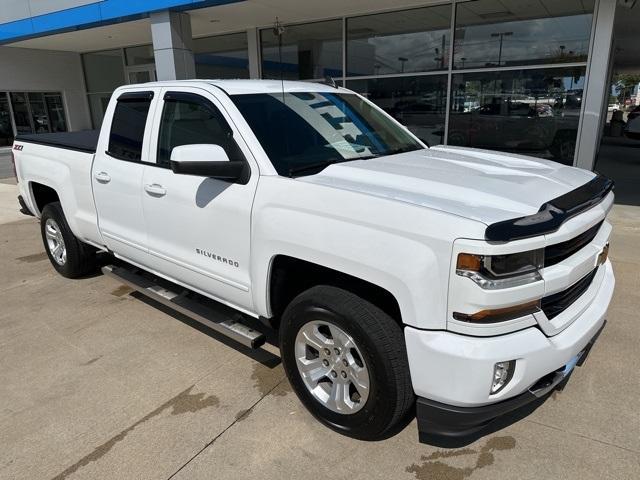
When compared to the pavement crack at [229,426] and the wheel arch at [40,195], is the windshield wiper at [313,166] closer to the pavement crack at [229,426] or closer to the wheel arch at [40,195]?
the pavement crack at [229,426]

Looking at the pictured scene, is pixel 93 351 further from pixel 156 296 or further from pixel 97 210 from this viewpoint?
pixel 97 210

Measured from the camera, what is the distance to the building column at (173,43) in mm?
10445

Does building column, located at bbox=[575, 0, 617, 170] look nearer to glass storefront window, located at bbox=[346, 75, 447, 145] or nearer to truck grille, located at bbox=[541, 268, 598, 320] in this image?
glass storefront window, located at bbox=[346, 75, 447, 145]

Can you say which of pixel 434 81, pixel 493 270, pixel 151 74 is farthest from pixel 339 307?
pixel 151 74

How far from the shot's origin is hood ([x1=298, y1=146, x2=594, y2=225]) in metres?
2.33

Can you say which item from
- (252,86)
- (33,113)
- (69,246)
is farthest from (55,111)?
(252,86)

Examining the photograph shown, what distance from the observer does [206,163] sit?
9.31 ft

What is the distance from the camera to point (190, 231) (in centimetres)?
338

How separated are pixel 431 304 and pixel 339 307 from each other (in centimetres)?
52

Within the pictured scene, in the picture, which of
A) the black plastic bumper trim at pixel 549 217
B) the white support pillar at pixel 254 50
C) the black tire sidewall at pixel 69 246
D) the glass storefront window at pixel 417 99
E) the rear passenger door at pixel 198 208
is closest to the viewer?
the black plastic bumper trim at pixel 549 217

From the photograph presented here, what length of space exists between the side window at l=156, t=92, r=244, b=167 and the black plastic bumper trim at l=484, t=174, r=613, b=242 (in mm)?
1747

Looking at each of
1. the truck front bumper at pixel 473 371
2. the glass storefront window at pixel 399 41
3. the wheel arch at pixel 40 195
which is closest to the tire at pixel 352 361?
the truck front bumper at pixel 473 371

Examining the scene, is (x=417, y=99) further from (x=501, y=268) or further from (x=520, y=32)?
(x=501, y=268)

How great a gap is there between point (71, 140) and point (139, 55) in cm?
1355
